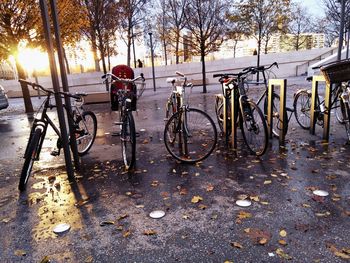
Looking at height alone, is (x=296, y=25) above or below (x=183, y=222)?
above

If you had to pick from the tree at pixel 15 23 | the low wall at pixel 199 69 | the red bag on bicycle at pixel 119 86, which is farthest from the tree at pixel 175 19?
the red bag on bicycle at pixel 119 86

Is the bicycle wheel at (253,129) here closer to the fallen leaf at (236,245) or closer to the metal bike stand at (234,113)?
the metal bike stand at (234,113)

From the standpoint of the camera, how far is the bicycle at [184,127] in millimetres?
4176

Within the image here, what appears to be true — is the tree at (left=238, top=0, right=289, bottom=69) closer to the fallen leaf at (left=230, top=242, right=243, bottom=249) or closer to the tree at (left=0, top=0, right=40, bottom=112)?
the tree at (left=0, top=0, right=40, bottom=112)

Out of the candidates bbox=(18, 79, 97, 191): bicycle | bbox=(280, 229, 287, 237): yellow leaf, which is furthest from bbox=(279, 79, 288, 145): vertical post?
bbox=(18, 79, 97, 191): bicycle

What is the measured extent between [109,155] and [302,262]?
136 inches

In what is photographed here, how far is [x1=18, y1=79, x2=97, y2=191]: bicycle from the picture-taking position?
3625mm

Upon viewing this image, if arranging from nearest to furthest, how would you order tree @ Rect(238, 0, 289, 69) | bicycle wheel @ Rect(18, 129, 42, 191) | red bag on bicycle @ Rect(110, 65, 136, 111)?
bicycle wheel @ Rect(18, 129, 42, 191) → red bag on bicycle @ Rect(110, 65, 136, 111) → tree @ Rect(238, 0, 289, 69)

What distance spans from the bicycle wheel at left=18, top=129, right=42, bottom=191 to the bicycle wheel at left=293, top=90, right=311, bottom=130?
15.2ft

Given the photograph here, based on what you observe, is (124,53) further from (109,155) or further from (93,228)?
(93,228)

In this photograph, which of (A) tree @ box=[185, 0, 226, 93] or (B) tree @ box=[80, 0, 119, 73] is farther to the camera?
(B) tree @ box=[80, 0, 119, 73]

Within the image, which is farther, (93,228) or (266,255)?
(93,228)

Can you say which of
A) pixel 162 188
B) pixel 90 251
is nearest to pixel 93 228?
pixel 90 251

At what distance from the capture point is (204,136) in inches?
218
